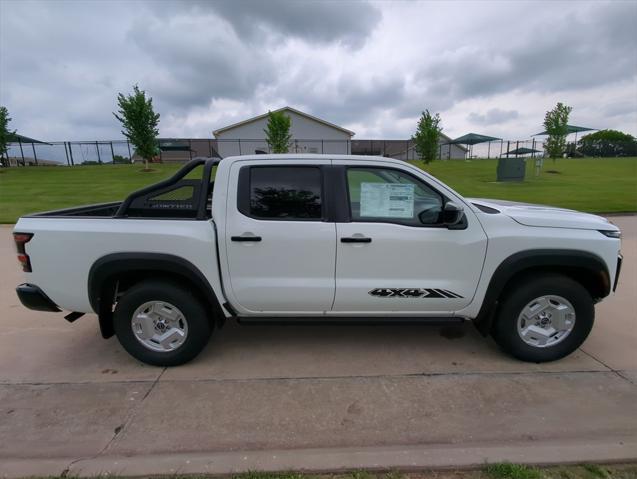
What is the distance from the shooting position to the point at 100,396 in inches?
108

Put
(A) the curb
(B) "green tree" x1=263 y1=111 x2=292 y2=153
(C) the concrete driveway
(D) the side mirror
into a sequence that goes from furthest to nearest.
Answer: (B) "green tree" x1=263 y1=111 x2=292 y2=153 → (D) the side mirror → (C) the concrete driveway → (A) the curb

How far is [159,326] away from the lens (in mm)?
3076

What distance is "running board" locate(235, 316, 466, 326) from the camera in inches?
120

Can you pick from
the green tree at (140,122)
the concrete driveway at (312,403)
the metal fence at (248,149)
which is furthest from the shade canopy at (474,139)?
the concrete driveway at (312,403)

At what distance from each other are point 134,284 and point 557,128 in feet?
100

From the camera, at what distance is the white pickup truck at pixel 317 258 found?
2869 mm

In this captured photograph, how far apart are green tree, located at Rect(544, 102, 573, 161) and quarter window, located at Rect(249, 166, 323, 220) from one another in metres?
29.2

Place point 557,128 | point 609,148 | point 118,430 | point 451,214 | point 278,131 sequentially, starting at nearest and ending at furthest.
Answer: point 118,430
point 451,214
point 278,131
point 557,128
point 609,148

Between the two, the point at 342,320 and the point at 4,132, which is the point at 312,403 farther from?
the point at 4,132

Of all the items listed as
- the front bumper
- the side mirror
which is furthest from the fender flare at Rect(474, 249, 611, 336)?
the front bumper

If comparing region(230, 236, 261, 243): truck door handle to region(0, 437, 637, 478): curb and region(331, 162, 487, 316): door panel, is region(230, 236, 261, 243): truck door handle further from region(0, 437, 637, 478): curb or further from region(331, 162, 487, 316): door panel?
region(0, 437, 637, 478): curb

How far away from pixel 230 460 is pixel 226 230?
5.21ft

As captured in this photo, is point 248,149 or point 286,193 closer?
point 286,193

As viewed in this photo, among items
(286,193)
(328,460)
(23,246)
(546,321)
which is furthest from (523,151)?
(23,246)
